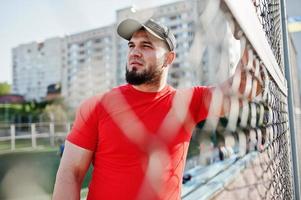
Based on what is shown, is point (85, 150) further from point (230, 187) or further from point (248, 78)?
point (230, 187)

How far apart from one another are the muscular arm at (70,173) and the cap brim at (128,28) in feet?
0.54

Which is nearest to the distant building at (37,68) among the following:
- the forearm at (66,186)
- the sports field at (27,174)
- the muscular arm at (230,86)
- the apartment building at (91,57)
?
the apartment building at (91,57)

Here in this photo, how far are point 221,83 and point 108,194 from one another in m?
0.21

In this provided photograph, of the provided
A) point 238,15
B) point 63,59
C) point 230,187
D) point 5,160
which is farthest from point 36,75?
point 5,160

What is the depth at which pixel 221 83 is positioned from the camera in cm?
46

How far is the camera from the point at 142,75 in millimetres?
453

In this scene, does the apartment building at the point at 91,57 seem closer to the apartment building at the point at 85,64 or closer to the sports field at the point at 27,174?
the apartment building at the point at 85,64

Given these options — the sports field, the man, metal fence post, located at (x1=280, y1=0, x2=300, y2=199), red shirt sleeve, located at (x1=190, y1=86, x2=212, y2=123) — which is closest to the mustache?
the man

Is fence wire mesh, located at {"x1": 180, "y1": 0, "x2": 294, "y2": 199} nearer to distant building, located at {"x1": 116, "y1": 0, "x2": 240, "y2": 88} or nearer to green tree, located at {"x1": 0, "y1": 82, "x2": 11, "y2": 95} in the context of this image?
distant building, located at {"x1": 116, "y1": 0, "x2": 240, "y2": 88}

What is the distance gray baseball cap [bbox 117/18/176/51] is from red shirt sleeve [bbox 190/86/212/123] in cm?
8

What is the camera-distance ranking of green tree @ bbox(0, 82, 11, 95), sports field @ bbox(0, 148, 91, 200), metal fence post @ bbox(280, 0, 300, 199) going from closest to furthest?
green tree @ bbox(0, 82, 11, 95) < metal fence post @ bbox(280, 0, 300, 199) < sports field @ bbox(0, 148, 91, 200)

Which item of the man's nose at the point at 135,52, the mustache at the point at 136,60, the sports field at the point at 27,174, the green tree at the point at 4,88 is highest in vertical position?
the man's nose at the point at 135,52

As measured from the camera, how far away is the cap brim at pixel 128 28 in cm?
46

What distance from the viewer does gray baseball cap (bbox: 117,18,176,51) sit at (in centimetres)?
45
